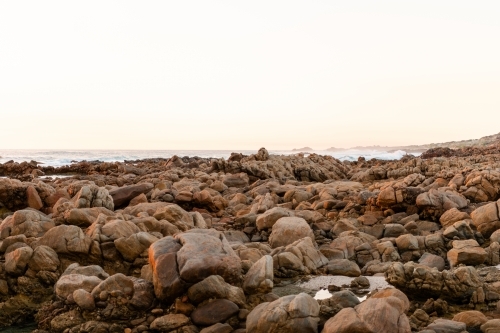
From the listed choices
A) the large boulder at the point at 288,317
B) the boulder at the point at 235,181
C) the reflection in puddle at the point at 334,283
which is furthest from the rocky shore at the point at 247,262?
the boulder at the point at 235,181

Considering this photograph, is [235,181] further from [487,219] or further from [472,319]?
[472,319]

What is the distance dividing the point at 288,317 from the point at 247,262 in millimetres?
2327

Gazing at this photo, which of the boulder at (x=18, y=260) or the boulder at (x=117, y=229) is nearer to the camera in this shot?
the boulder at (x=18, y=260)

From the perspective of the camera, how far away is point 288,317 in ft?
16.8

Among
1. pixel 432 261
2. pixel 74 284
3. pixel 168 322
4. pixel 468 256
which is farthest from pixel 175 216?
pixel 468 256

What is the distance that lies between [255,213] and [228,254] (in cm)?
601

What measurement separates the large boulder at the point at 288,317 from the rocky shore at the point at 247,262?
13 mm

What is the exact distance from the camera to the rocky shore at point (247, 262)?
220 inches

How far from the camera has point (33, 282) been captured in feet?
24.3

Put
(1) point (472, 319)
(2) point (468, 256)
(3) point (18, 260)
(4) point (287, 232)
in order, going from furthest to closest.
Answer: (4) point (287, 232) < (2) point (468, 256) < (3) point (18, 260) < (1) point (472, 319)

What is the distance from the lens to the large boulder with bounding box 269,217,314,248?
9570 millimetres

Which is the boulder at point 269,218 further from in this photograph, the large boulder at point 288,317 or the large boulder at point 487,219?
the large boulder at point 288,317

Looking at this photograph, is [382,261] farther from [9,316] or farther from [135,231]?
[9,316]

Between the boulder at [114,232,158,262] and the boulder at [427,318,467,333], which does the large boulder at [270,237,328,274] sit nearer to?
the boulder at [114,232,158,262]
